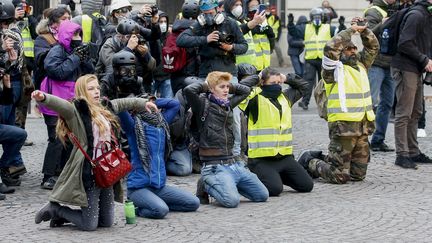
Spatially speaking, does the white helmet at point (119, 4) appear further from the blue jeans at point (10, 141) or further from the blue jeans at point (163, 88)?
the blue jeans at point (10, 141)

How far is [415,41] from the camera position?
1290 centimetres

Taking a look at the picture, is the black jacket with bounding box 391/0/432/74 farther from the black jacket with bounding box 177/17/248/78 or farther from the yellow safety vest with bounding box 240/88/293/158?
the yellow safety vest with bounding box 240/88/293/158

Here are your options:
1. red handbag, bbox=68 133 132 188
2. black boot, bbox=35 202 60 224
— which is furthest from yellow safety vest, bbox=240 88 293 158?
black boot, bbox=35 202 60 224

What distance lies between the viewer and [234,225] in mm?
9633

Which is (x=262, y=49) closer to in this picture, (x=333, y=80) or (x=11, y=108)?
(x=333, y=80)

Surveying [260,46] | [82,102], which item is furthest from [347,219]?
[260,46]

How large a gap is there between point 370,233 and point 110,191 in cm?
213

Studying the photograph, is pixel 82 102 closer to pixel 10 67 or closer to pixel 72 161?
pixel 72 161

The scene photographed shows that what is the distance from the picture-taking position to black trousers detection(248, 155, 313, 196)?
11242 millimetres

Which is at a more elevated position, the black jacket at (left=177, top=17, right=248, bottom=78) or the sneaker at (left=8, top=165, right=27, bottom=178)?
the black jacket at (left=177, top=17, right=248, bottom=78)

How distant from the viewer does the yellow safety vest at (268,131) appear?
1133cm

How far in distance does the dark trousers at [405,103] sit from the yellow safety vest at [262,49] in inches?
104

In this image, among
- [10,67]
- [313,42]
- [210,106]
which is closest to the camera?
[210,106]

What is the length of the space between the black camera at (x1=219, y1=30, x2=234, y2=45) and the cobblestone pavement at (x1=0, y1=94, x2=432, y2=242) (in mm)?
1521
